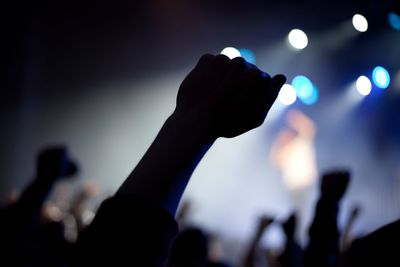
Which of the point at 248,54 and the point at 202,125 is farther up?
the point at 248,54

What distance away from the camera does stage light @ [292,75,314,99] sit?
2.95m

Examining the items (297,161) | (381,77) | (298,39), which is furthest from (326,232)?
(297,161)

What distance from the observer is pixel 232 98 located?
53cm

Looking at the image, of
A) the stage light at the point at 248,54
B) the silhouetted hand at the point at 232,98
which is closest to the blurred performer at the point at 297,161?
the stage light at the point at 248,54

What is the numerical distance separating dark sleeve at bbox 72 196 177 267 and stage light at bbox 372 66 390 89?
1224 mm

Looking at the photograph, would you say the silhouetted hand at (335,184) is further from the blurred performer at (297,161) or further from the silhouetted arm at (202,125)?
the blurred performer at (297,161)

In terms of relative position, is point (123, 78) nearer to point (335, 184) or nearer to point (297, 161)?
point (297, 161)

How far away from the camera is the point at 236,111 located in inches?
20.9

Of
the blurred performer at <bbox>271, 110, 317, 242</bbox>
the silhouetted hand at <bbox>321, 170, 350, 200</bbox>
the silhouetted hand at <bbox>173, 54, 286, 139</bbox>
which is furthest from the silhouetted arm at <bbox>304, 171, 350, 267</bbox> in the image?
the blurred performer at <bbox>271, 110, 317, 242</bbox>

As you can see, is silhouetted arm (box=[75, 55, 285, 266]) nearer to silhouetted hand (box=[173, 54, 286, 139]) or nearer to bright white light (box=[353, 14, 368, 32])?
silhouetted hand (box=[173, 54, 286, 139])

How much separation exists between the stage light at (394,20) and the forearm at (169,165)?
1096 mm

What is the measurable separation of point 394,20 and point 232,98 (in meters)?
1.10

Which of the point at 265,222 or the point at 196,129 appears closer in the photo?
the point at 196,129

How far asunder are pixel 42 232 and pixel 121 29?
3941 mm
